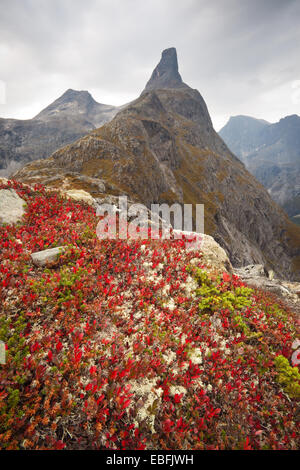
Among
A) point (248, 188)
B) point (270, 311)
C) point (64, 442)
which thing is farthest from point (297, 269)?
point (64, 442)

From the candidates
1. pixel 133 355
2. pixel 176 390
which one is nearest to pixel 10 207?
pixel 133 355

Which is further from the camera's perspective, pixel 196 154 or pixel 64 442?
pixel 196 154

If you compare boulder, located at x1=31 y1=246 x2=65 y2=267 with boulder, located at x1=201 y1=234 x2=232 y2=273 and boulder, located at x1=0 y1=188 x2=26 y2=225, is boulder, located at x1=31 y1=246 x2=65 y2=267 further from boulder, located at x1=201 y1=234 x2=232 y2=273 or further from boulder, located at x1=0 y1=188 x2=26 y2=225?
boulder, located at x1=201 y1=234 x2=232 y2=273

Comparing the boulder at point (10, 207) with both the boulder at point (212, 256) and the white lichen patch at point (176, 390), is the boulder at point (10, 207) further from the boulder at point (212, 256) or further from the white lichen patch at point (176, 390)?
the boulder at point (212, 256)

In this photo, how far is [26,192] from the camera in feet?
43.7

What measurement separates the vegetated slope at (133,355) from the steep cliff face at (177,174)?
2411cm

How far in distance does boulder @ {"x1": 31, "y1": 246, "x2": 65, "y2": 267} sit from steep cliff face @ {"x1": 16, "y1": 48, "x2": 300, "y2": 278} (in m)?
22.8

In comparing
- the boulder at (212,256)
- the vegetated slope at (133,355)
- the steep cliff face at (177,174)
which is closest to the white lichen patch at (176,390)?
the vegetated slope at (133,355)

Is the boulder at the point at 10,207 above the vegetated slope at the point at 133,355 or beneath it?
above

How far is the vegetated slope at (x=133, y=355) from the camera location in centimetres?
448

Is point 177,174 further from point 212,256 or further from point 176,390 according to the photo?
point 176,390

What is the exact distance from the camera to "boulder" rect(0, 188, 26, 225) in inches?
416

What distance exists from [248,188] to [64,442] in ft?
552

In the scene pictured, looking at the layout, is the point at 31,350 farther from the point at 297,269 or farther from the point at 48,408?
the point at 297,269
